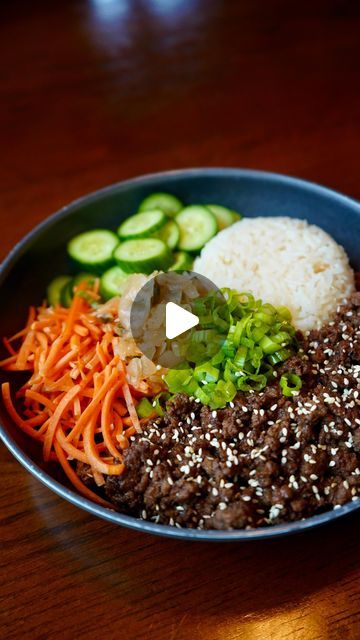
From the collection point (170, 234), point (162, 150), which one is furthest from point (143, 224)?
point (162, 150)

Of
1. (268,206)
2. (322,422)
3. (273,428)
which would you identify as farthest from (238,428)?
(268,206)

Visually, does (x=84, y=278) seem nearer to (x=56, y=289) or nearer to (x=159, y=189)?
(x=56, y=289)

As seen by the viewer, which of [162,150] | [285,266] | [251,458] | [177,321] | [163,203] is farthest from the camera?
[162,150]

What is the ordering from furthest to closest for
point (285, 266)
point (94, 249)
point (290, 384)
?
point (94, 249), point (285, 266), point (290, 384)

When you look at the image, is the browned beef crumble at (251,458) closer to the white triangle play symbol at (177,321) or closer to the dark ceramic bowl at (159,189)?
the white triangle play symbol at (177,321)

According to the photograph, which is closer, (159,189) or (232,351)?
(232,351)

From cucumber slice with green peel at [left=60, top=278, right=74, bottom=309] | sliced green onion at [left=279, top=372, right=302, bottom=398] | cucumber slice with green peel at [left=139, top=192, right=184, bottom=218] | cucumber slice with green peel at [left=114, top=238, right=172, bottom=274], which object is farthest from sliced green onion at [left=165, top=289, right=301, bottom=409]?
cucumber slice with green peel at [left=139, top=192, right=184, bottom=218]
